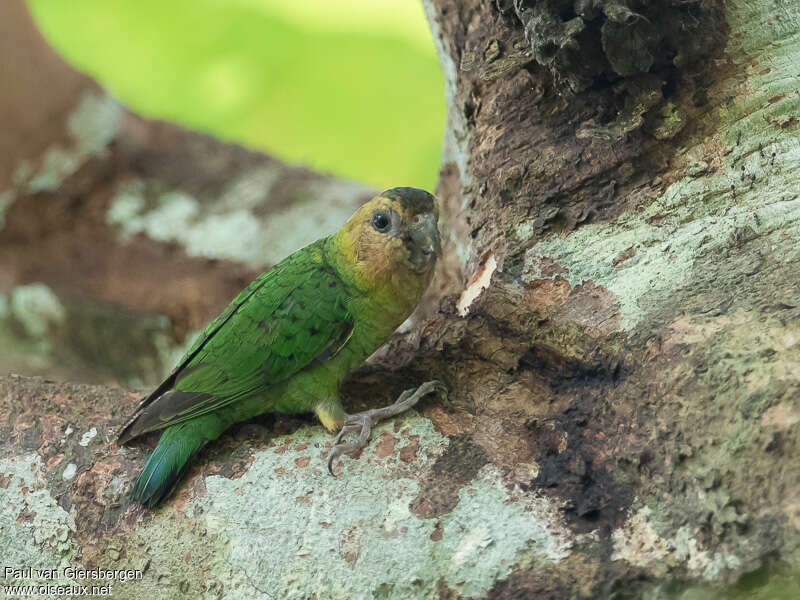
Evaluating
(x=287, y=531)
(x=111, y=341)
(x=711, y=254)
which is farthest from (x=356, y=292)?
(x=111, y=341)

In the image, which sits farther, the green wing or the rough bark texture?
the green wing

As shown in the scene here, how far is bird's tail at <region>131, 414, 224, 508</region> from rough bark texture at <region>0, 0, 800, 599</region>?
63mm

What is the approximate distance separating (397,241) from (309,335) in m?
0.61

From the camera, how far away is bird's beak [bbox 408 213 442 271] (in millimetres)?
3502

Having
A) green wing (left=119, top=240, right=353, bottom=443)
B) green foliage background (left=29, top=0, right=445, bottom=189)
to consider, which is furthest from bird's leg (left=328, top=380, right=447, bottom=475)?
green foliage background (left=29, top=0, right=445, bottom=189)

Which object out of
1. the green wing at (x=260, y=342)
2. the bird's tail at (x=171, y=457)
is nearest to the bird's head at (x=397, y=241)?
the green wing at (x=260, y=342)

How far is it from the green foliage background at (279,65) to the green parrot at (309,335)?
447cm

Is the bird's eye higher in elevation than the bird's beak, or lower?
higher

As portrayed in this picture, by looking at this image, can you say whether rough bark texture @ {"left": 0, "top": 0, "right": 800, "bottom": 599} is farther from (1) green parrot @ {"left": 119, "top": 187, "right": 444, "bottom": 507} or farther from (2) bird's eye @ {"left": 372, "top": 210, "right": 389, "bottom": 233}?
(2) bird's eye @ {"left": 372, "top": 210, "right": 389, "bottom": 233}

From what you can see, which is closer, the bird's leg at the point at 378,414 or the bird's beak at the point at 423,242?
the bird's leg at the point at 378,414

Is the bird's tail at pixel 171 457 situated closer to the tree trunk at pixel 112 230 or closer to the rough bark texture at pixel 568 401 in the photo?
the rough bark texture at pixel 568 401

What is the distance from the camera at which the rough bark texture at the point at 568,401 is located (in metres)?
2.11

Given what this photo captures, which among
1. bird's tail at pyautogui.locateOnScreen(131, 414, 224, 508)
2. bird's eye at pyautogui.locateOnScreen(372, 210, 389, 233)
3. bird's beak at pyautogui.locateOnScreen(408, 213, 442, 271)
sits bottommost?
bird's tail at pyautogui.locateOnScreen(131, 414, 224, 508)

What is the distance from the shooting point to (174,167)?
5.41m
